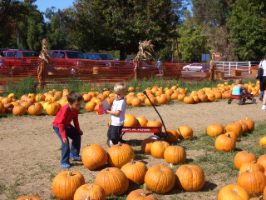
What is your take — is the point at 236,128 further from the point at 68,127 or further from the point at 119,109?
the point at 68,127

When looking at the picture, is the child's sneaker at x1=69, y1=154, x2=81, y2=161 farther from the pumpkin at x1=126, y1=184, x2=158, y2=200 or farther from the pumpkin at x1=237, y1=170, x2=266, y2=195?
the pumpkin at x1=237, y1=170, x2=266, y2=195

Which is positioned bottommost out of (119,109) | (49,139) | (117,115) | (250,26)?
(49,139)

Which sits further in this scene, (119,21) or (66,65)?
(119,21)

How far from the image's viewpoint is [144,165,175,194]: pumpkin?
362 cm

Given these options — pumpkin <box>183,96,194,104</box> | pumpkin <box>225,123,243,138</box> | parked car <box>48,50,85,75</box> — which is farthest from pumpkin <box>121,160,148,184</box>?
parked car <box>48,50,85,75</box>

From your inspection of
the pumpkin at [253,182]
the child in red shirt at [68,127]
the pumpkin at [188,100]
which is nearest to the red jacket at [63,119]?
the child in red shirt at [68,127]

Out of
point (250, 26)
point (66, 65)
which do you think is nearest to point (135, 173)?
point (66, 65)

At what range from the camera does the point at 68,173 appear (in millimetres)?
3611

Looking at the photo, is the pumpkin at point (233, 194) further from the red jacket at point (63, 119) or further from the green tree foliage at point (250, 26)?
the green tree foliage at point (250, 26)

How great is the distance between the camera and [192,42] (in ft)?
171

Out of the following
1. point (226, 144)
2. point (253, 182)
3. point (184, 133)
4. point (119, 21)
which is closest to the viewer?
point (253, 182)

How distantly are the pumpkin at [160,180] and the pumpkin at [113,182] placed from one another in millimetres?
297

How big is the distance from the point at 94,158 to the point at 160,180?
1.16 metres

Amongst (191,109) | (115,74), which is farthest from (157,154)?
(115,74)
